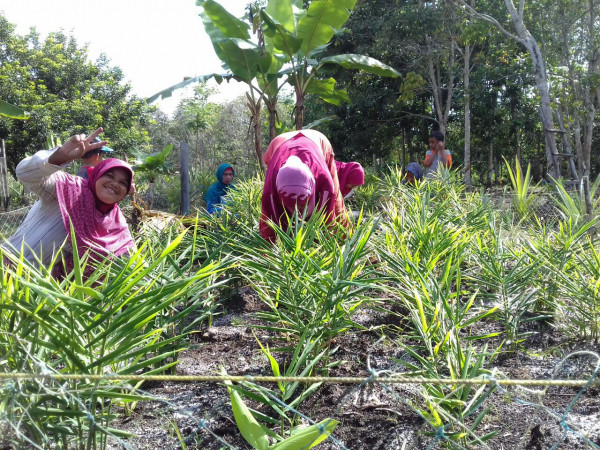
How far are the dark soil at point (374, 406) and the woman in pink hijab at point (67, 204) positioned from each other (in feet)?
3.84

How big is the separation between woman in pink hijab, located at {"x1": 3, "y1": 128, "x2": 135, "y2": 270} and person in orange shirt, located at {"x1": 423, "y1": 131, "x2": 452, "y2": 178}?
12.8 feet

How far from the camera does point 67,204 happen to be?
9.07 feet

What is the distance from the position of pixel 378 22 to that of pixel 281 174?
10.4 m

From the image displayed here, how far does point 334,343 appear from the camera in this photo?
1960 millimetres

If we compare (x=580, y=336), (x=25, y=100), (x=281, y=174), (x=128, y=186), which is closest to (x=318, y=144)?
(x=281, y=174)

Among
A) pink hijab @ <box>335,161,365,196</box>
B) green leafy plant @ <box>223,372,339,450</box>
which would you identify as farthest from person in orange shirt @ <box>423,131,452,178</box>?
green leafy plant @ <box>223,372,339,450</box>

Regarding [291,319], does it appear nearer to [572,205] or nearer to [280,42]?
[572,205]

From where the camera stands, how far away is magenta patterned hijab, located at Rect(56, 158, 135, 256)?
2.73m

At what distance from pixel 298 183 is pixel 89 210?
121cm

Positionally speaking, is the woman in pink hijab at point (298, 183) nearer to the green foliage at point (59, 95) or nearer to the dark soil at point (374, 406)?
the dark soil at point (374, 406)

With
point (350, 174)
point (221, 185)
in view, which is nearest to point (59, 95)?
point (221, 185)

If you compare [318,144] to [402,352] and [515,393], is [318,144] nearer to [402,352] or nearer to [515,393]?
[402,352]

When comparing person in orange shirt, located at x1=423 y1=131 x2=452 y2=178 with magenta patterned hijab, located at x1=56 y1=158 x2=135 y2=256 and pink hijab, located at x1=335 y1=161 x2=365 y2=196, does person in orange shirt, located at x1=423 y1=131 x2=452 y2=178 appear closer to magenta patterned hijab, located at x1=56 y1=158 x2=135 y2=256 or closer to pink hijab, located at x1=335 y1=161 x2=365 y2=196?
pink hijab, located at x1=335 y1=161 x2=365 y2=196

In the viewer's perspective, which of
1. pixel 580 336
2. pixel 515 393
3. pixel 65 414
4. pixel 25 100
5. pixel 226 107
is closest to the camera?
pixel 65 414
